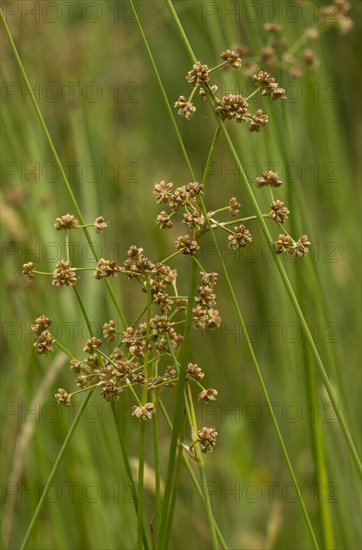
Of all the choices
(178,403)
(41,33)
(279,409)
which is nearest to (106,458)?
(279,409)

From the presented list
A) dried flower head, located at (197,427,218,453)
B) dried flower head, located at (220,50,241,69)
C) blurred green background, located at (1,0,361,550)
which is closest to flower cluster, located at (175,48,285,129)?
dried flower head, located at (220,50,241,69)

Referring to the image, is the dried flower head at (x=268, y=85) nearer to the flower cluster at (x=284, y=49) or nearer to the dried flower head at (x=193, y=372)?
the dried flower head at (x=193, y=372)

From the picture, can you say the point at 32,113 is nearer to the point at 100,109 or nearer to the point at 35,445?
the point at 100,109

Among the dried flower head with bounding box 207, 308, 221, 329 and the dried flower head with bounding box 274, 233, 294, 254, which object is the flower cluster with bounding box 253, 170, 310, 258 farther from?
the dried flower head with bounding box 207, 308, 221, 329

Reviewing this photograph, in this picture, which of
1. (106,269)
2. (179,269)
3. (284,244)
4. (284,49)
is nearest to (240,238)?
(284,244)

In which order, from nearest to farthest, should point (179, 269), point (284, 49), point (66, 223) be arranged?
point (66, 223) < point (284, 49) < point (179, 269)

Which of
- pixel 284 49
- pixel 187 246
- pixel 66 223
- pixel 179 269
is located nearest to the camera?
pixel 187 246

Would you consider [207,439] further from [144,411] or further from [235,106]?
[235,106]
